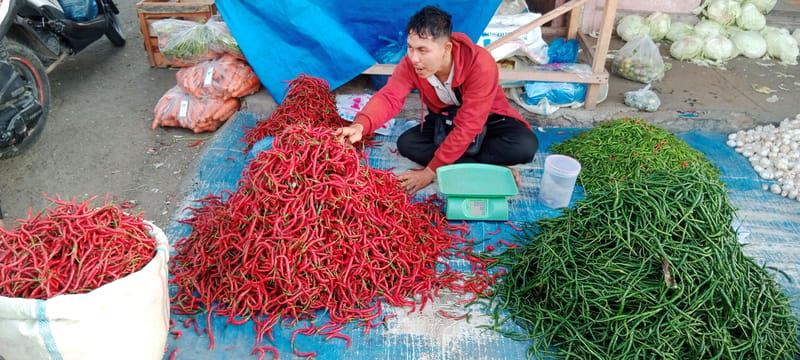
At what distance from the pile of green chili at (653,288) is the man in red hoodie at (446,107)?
937 millimetres

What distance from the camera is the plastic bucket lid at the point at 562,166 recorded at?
304 cm

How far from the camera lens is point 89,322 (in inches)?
62.3

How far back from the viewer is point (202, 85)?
13.4 feet

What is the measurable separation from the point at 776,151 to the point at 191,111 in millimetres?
4272

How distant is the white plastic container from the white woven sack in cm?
216

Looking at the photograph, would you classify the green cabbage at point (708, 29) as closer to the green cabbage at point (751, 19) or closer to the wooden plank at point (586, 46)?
the green cabbage at point (751, 19)

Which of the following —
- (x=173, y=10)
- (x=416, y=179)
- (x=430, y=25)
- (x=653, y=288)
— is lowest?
(x=416, y=179)

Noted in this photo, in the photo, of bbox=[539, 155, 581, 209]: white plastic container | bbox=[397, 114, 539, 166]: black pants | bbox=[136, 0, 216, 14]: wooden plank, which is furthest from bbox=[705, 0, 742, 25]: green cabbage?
bbox=[136, 0, 216, 14]: wooden plank

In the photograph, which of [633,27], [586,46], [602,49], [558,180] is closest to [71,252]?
[558,180]

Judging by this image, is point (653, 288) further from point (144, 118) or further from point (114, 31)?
point (114, 31)

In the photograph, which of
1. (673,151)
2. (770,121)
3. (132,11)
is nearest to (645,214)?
(673,151)

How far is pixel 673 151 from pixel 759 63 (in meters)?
2.69

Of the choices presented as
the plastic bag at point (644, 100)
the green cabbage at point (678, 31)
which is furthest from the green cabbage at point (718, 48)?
the plastic bag at point (644, 100)

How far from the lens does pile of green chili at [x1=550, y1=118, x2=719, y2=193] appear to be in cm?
334
